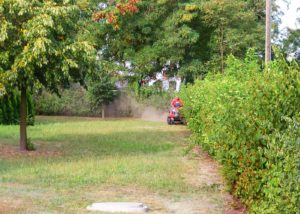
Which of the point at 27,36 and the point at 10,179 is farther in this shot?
the point at 27,36

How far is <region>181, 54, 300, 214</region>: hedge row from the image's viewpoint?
555 centimetres

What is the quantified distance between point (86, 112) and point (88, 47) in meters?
22.3

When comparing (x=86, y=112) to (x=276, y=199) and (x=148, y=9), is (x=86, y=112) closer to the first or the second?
(x=148, y=9)

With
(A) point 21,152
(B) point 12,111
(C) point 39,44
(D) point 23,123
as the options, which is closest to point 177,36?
(B) point 12,111

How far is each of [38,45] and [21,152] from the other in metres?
3.62

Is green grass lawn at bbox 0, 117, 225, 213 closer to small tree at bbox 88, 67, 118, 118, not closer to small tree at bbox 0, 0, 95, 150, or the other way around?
small tree at bbox 0, 0, 95, 150

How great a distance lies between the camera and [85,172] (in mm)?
12180

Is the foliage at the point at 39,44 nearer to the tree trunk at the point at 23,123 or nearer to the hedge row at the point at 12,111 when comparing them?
the tree trunk at the point at 23,123

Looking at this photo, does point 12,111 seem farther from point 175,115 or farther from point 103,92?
point 103,92

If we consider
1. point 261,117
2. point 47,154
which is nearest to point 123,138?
point 47,154

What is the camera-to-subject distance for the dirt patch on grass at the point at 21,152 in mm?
15227

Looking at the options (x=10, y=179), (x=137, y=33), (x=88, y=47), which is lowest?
(x=10, y=179)

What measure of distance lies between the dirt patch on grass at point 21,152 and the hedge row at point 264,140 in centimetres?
796

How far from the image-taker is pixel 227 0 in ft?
105
